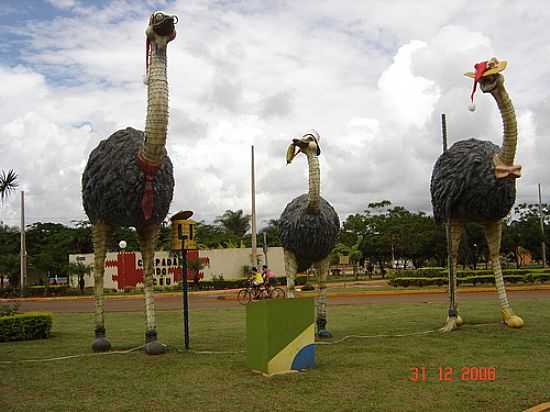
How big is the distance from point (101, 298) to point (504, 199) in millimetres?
6742

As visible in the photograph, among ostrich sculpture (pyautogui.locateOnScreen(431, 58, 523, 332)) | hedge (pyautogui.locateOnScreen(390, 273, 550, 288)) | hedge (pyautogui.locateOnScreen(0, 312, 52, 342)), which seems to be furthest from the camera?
hedge (pyautogui.locateOnScreen(390, 273, 550, 288))

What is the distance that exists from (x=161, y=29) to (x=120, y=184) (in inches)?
87.6

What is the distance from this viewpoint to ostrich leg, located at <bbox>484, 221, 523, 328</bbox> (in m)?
10.7

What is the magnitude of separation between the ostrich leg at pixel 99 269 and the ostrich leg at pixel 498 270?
6.56 meters

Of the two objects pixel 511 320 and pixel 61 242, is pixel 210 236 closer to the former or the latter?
pixel 61 242

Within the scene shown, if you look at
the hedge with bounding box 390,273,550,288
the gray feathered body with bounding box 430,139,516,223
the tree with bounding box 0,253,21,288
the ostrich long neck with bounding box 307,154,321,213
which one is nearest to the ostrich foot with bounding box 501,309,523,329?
the gray feathered body with bounding box 430,139,516,223

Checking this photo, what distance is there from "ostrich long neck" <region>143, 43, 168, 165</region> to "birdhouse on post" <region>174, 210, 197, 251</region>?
1.59 meters

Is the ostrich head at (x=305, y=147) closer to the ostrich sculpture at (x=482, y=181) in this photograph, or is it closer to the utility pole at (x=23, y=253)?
the ostrich sculpture at (x=482, y=181)

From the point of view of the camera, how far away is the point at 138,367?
807 cm

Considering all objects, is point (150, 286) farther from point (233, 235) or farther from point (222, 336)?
point (233, 235)

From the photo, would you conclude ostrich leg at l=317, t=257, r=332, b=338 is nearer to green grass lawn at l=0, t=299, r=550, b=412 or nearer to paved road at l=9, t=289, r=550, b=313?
green grass lawn at l=0, t=299, r=550, b=412

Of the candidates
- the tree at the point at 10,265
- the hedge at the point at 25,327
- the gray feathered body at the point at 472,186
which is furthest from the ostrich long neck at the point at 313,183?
the tree at the point at 10,265

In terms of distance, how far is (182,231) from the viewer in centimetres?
952

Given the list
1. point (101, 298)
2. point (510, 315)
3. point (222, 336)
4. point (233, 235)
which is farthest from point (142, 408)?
point (233, 235)
